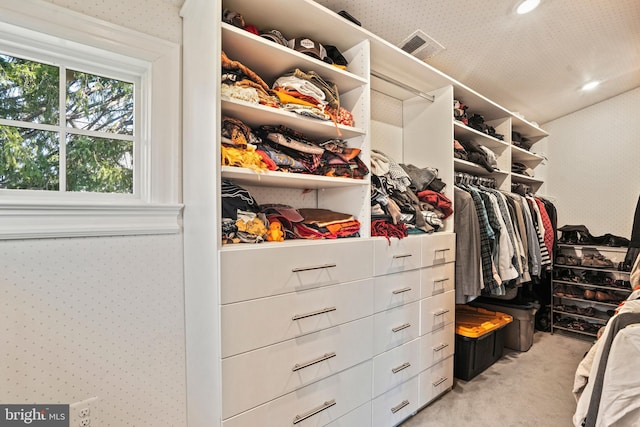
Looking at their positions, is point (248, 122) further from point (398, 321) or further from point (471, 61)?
point (471, 61)

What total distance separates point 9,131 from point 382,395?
2.03 m

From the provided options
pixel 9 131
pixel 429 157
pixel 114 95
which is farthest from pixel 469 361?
pixel 9 131

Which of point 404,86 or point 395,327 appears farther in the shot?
point 404,86

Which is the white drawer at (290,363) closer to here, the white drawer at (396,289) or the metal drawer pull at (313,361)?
the metal drawer pull at (313,361)

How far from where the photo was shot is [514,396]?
2.04 meters

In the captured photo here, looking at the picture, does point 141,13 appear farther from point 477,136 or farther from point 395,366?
point 477,136

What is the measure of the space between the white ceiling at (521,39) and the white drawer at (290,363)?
66.2 inches

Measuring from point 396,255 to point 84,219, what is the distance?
145 centimetres

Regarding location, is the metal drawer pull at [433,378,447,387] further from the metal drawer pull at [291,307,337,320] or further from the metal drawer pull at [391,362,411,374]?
the metal drawer pull at [291,307,337,320]

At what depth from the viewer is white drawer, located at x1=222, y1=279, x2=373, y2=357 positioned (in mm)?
1108

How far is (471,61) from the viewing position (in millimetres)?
2262

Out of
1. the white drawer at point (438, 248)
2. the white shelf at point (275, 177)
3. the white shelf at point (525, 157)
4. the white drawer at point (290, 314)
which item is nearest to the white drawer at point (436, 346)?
the white drawer at point (438, 248)

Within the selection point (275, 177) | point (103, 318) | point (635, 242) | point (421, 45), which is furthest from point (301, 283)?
point (635, 242)

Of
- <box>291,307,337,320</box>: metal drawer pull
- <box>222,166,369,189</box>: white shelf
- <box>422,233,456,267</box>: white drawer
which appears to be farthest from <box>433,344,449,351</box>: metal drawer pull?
<box>222,166,369,189</box>: white shelf
